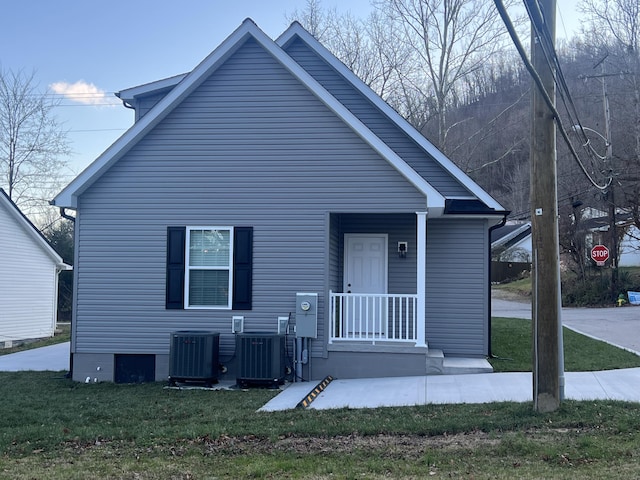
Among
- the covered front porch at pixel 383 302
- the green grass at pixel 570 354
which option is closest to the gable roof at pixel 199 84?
the covered front porch at pixel 383 302

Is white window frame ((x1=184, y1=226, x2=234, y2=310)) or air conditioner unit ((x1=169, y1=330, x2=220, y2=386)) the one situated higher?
white window frame ((x1=184, y1=226, x2=234, y2=310))

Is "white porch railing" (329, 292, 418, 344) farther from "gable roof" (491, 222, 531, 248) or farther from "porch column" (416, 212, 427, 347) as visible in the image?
"gable roof" (491, 222, 531, 248)

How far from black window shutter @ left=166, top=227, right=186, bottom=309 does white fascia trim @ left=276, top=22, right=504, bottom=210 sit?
4559mm

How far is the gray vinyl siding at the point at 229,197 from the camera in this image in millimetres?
10859

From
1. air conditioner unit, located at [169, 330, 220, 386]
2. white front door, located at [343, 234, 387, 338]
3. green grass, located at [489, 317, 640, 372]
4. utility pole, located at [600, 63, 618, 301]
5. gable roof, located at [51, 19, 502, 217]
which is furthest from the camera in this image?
utility pole, located at [600, 63, 618, 301]

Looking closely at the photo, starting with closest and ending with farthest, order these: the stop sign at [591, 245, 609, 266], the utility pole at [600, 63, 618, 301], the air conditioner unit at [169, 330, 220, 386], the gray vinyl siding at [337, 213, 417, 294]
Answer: the air conditioner unit at [169, 330, 220, 386] < the gray vinyl siding at [337, 213, 417, 294] < the utility pole at [600, 63, 618, 301] < the stop sign at [591, 245, 609, 266]

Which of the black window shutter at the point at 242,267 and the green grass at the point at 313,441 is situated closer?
the green grass at the point at 313,441

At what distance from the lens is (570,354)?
1236 centimetres

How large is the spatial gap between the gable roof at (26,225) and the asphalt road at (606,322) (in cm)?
1689

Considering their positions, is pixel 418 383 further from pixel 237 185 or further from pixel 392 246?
pixel 237 185

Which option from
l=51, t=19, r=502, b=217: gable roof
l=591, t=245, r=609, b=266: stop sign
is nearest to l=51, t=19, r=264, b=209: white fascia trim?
l=51, t=19, r=502, b=217: gable roof

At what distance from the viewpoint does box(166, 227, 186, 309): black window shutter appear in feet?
36.3

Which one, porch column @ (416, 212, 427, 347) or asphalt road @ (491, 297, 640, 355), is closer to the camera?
porch column @ (416, 212, 427, 347)

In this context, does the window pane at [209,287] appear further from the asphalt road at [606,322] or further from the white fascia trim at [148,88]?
the asphalt road at [606,322]
